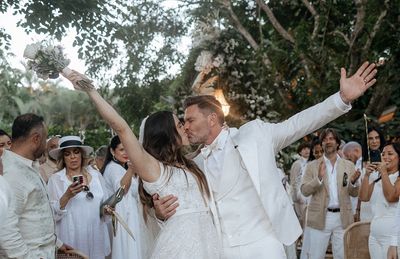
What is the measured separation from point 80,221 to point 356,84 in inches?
145

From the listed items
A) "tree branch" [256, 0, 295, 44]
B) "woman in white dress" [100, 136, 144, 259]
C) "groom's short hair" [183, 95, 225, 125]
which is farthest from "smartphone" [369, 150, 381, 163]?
"tree branch" [256, 0, 295, 44]

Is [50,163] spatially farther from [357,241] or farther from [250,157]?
[250,157]

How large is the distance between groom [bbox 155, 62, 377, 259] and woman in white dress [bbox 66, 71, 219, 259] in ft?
0.54

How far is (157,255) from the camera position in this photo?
14.8ft

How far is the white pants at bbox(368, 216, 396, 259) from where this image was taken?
279 inches

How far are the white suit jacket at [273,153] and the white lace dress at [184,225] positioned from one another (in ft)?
1.40

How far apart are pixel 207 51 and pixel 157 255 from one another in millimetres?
11142

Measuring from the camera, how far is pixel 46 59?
15.0ft

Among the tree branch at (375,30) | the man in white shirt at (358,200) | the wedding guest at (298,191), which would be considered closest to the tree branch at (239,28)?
the tree branch at (375,30)

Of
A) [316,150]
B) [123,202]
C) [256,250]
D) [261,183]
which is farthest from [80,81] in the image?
[316,150]

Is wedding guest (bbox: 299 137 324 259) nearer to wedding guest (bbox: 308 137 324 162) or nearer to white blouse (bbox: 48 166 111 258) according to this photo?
wedding guest (bbox: 308 137 324 162)

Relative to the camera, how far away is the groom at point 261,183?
465cm

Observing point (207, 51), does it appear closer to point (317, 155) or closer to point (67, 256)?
point (317, 155)

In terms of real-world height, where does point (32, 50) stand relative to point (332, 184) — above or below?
above
